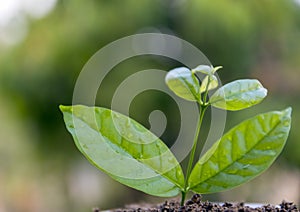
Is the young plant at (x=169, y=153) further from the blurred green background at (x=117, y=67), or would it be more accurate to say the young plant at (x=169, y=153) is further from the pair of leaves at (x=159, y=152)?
the blurred green background at (x=117, y=67)

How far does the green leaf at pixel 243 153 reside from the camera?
1.34ft

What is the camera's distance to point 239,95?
427mm

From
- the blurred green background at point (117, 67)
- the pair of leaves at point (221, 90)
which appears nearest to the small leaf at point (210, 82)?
the pair of leaves at point (221, 90)

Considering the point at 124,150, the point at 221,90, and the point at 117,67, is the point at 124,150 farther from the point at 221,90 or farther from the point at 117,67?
the point at 117,67

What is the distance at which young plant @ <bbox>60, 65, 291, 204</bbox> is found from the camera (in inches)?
16.4

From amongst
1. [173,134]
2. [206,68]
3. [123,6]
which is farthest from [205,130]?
[206,68]

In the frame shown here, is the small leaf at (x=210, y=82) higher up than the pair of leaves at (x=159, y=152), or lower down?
higher up

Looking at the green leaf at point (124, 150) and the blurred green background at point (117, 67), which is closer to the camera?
the green leaf at point (124, 150)

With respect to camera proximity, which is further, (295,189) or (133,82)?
(295,189)

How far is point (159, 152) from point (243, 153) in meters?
0.09

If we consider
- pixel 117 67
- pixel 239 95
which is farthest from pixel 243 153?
pixel 117 67

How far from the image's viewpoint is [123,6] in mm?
2215

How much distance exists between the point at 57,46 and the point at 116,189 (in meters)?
0.85

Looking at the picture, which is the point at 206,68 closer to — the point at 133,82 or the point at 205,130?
the point at 133,82
